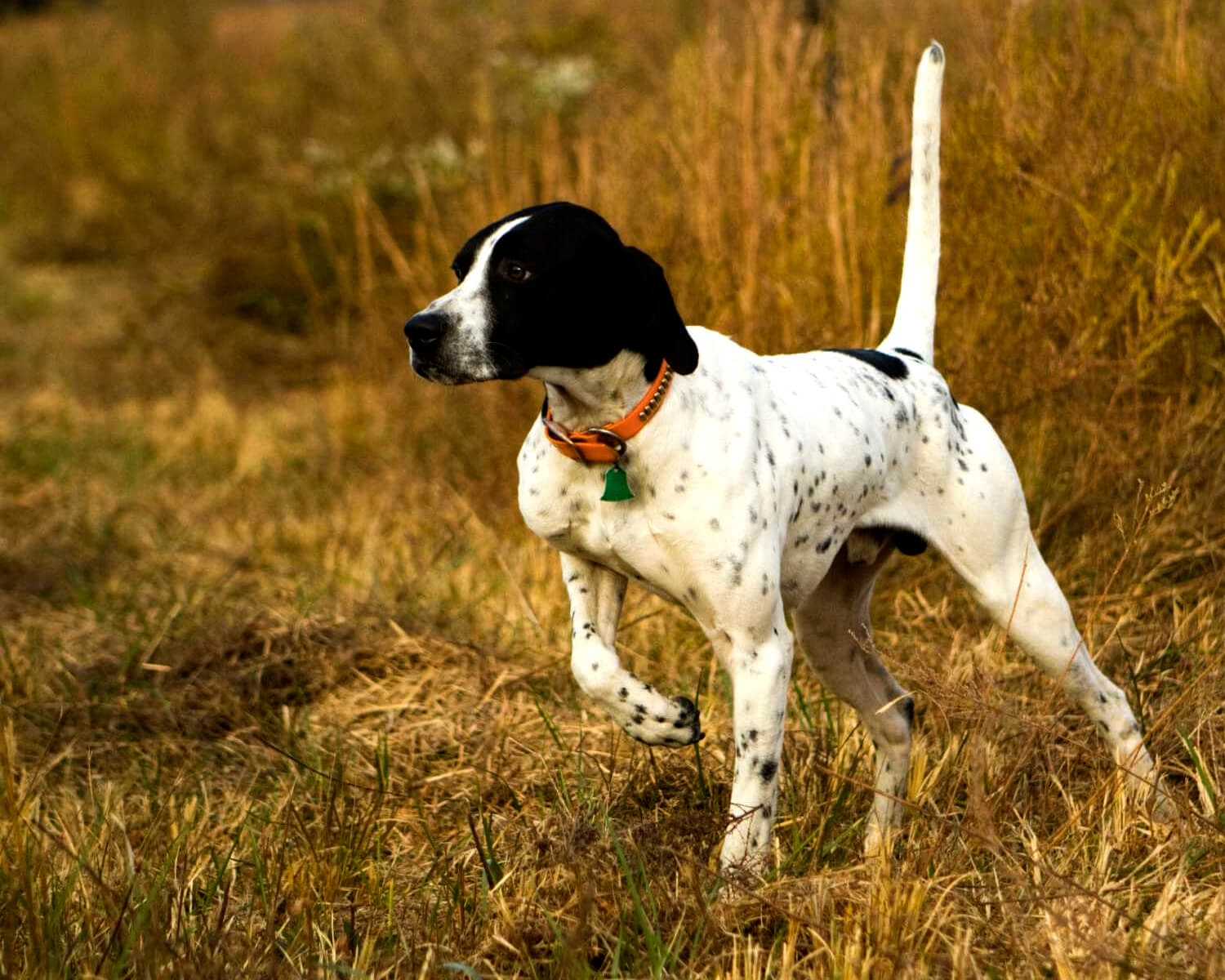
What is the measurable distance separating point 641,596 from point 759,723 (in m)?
1.70

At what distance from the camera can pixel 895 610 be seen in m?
4.37

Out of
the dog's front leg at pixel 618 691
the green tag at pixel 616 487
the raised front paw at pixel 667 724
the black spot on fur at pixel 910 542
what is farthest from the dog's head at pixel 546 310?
the black spot on fur at pixel 910 542

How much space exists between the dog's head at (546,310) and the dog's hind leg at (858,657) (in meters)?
0.86

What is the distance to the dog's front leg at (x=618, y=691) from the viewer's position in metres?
3.00

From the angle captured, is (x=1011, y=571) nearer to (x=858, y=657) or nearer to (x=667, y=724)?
(x=858, y=657)

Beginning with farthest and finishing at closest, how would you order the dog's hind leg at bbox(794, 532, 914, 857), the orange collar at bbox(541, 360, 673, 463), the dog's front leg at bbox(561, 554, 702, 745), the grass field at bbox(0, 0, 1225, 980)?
the dog's hind leg at bbox(794, 532, 914, 857) < the dog's front leg at bbox(561, 554, 702, 745) < the orange collar at bbox(541, 360, 673, 463) < the grass field at bbox(0, 0, 1225, 980)

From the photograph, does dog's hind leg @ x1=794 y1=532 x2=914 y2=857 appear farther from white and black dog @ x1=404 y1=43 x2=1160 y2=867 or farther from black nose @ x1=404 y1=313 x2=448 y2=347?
black nose @ x1=404 y1=313 x2=448 y2=347

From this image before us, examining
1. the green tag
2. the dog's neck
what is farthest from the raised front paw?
the dog's neck

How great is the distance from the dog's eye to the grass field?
1.01 m

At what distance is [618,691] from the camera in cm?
299

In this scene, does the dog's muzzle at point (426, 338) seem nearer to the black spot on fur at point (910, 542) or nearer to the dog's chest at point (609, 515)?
the dog's chest at point (609, 515)

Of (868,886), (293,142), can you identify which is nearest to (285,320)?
(293,142)

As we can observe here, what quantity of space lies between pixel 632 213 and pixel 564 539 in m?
2.66

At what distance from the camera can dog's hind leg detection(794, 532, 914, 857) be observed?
11.5 feet
